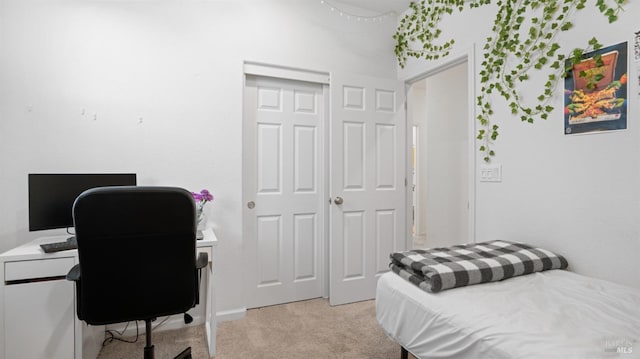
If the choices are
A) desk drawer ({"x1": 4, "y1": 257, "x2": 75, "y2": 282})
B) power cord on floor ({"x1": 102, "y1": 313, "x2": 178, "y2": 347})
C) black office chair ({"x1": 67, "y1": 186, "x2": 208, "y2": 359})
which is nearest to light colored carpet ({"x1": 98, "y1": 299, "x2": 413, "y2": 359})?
power cord on floor ({"x1": 102, "y1": 313, "x2": 178, "y2": 347})

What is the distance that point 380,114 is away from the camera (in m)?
2.96

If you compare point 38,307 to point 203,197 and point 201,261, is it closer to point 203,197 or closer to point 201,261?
point 201,261

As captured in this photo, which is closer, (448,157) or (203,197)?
(203,197)

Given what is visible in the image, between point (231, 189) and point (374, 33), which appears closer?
point (231, 189)

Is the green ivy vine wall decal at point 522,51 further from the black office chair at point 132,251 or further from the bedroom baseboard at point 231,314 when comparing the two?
the bedroom baseboard at point 231,314

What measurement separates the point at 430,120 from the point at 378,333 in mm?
2827

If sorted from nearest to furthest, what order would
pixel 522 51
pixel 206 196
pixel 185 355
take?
1. pixel 185 355
2. pixel 522 51
3. pixel 206 196

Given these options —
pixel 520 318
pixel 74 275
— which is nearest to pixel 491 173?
pixel 520 318

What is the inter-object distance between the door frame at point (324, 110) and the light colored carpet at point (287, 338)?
1.26 feet

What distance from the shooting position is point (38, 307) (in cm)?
165

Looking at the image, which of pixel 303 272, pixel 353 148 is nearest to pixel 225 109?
pixel 353 148

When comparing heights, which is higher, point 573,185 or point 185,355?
point 573,185

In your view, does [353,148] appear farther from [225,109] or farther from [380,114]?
[225,109]

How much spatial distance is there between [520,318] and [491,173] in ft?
4.11
